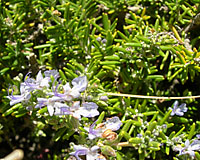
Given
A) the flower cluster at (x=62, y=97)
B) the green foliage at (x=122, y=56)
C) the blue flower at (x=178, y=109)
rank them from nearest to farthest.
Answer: the flower cluster at (x=62, y=97) < the green foliage at (x=122, y=56) < the blue flower at (x=178, y=109)

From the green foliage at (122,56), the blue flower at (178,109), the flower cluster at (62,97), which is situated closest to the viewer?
the flower cluster at (62,97)

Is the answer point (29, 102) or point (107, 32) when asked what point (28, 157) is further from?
point (107, 32)

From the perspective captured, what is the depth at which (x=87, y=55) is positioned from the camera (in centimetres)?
216

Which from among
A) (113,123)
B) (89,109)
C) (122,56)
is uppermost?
(122,56)

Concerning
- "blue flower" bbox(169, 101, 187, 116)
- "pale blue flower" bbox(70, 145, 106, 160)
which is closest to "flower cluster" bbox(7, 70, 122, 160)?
"pale blue flower" bbox(70, 145, 106, 160)

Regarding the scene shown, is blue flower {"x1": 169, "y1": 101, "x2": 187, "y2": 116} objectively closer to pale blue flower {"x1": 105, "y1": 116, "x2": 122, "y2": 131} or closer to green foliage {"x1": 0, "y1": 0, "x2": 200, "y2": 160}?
green foliage {"x1": 0, "y1": 0, "x2": 200, "y2": 160}

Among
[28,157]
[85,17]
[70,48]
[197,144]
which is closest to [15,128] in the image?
[28,157]

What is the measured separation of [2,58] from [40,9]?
1.81 feet

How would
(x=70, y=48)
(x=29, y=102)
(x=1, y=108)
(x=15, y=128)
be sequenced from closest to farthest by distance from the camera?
(x=29, y=102) → (x=1, y=108) → (x=70, y=48) → (x=15, y=128)

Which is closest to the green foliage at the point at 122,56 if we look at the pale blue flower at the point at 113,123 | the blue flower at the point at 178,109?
the blue flower at the point at 178,109

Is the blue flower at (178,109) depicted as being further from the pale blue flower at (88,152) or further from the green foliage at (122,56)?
the pale blue flower at (88,152)

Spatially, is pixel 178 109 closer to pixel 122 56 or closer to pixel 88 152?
pixel 122 56

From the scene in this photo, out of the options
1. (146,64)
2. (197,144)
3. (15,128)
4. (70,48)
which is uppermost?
(70,48)

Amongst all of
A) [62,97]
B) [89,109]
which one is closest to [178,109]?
[89,109]
